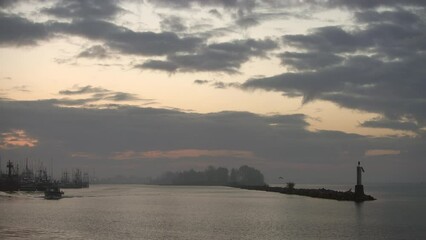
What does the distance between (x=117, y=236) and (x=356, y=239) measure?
2208cm

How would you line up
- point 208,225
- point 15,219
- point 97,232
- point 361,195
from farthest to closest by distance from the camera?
point 361,195, point 15,219, point 208,225, point 97,232

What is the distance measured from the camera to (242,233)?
54000 millimetres

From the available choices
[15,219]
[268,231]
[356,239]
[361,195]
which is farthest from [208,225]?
[361,195]

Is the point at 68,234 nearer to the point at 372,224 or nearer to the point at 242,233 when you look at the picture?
the point at 242,233

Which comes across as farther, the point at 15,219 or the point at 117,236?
the point at 15,219

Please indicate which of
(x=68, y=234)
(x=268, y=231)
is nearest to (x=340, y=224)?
(x=268, y=231)

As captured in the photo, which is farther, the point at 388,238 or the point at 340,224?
the point at 340,224

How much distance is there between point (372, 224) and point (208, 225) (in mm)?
19407

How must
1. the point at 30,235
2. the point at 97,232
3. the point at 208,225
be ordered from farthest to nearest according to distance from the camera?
the point at 208,225 < the point at 97,232 < the point at 30,235

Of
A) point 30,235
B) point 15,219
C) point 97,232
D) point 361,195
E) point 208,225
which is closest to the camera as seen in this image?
point 30,235

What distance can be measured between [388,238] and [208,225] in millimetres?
19971

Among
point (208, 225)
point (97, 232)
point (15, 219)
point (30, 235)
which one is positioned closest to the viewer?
point (30, 235)

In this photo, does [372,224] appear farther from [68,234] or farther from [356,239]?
[68,234]

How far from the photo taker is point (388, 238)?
50969mm
